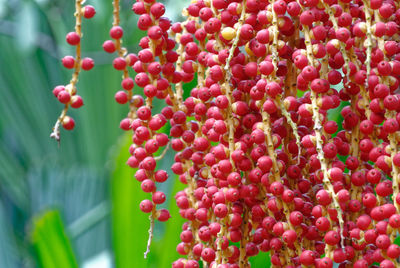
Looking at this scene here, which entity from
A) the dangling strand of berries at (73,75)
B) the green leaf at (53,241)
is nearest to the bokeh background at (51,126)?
the green leaf at (53,241)

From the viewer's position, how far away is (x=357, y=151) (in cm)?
47

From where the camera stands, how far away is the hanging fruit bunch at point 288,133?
43 cm

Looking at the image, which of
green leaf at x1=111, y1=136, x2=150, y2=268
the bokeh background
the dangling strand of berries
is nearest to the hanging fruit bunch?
the dangling strand of berries

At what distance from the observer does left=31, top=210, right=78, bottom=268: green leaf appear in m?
0.82

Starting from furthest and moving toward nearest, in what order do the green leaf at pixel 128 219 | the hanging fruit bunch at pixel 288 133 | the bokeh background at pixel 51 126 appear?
the bokeh background at pixel 51 126 → the green leaf at pixel 128 219 → the hanging fruit bunch at pixel 288 133

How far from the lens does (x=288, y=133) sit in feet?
1.62

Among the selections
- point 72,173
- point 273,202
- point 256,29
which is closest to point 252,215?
point 273,202

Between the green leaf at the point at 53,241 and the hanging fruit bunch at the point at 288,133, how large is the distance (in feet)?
1.15

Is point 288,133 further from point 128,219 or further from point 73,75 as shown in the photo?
point 128,219

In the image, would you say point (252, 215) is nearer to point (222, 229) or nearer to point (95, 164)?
point (222, 229)

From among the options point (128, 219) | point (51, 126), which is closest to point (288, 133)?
point (128, 219)

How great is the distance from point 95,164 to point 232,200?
1841 mm

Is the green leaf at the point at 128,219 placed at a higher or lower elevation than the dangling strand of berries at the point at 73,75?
lower

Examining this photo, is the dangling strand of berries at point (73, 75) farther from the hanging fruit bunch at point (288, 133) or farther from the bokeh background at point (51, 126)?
the bokeh background at point (51, 126)
